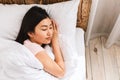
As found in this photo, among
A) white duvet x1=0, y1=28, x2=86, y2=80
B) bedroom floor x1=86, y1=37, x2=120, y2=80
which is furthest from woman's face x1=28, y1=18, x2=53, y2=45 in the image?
bedroom floor x1=86, y1=37, x2=120, y2=80

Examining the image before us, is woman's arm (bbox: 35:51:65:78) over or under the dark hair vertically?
under

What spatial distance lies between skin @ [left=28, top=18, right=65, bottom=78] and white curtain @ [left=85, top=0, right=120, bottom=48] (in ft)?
1.34

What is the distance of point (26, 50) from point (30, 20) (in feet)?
0.59

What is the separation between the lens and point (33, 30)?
1139 millimetres

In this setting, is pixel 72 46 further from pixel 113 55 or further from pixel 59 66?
pixel 113 55

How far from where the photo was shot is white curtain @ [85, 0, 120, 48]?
1.56 meters

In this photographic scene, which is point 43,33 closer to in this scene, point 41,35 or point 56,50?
point 41,35

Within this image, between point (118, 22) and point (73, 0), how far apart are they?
46 centimetres

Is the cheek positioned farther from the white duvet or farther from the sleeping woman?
the white duvet

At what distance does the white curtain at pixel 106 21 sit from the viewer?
1.56m

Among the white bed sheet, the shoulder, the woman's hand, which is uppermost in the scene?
the woman's hand

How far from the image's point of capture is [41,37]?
1.15m

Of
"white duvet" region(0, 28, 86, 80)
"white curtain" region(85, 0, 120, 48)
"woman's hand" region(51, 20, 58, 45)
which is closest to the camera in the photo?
"white duvet" region(0, 28, 86, 80)

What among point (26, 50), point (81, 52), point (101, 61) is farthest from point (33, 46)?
point (101, 61)
